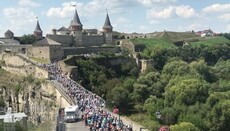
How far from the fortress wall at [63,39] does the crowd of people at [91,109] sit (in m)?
21.8

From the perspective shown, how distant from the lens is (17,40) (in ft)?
331

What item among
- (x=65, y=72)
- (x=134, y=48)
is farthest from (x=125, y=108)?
(x=134, y=48)

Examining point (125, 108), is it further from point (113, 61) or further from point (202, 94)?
point (113, 61)

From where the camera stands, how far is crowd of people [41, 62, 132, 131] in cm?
3466

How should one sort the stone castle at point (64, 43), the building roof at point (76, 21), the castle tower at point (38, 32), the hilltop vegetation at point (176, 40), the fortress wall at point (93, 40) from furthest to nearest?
the hilltop vegetation at point (176, 40) → the castle tower at point (38, 32) → the fortress wall at point (93, 40) → the building roof at point (76, 21) → the stone castle at point (64, 43)

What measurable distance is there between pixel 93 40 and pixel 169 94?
120 feet

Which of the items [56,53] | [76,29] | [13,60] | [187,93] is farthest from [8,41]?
[187,93]

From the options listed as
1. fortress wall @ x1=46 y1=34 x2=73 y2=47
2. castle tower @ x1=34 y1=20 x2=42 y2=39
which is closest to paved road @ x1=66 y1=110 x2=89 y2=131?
fortress wall @ x1=46 y1=34 x2=73 y2=47

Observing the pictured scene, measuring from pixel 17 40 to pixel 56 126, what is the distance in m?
71.5

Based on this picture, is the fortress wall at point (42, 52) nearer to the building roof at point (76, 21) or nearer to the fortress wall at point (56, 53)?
the fortress wall at point (56, 53)

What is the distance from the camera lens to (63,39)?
89.4 meters

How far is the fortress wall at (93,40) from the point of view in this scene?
9519cm

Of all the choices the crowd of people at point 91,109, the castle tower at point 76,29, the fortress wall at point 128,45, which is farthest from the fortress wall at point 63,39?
the crowd of people at point 91,109

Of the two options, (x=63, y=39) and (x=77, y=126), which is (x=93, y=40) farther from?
(x=77, y=126)
